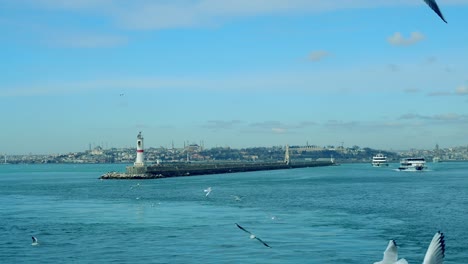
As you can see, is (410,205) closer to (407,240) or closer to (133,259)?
(407,240)

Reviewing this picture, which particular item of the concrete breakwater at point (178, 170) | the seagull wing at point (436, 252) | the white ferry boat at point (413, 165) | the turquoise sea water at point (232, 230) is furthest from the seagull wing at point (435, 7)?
the white ferry boat at point (413, 165)

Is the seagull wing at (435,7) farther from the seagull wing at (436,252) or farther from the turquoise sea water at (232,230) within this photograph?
the turquoise sea water at (232,230)

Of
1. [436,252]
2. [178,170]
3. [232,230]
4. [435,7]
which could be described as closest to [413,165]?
[178,170]

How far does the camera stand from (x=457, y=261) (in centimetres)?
1758

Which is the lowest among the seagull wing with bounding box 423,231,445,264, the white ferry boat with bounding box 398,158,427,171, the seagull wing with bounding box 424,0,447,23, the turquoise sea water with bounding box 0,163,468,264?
the turquoise sea water with bounding box 0,163,468,264

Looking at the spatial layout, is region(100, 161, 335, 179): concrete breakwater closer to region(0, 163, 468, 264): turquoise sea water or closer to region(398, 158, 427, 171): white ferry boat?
region(398, 158, 427, 171): white ferry boat

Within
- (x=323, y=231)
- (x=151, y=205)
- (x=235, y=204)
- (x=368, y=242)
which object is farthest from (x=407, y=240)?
(x=151, y=205)

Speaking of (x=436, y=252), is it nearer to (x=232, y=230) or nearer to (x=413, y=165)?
(x=232, y=230)

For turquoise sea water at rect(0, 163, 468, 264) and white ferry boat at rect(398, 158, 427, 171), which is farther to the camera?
white ferry boat at rect(398, 158, 427, 171)

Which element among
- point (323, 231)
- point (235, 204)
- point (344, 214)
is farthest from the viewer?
point (235, 204)

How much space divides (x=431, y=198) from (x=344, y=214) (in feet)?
39.2

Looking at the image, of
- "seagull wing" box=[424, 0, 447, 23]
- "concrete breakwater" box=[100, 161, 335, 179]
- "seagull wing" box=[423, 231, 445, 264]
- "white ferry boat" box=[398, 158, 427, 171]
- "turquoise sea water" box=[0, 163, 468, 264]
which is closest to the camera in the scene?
"seagull wing" box=[424, 0, 447, 23]

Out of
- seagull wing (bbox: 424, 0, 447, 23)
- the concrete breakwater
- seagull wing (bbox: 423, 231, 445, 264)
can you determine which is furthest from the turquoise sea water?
the concrete breakwater

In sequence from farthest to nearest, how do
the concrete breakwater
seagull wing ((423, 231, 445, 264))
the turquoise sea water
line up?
the concrete breakwater < the turquoise sea water < seagull wing ((423, 231, 445, 264))
